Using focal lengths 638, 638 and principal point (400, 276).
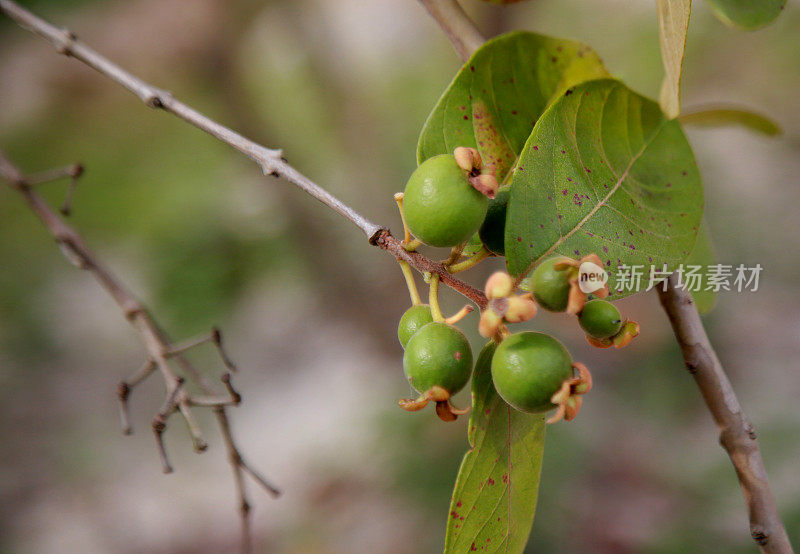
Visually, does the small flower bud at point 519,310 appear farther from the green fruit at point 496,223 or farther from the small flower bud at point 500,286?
the green fruit at point 496,223

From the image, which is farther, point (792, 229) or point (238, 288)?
point (792, 229)

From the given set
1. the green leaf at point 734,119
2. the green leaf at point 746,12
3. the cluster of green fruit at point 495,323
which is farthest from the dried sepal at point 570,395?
the green leaf at point 734,119

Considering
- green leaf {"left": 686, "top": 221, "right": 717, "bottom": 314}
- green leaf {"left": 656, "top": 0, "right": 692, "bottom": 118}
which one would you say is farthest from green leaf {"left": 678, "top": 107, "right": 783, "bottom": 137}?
green leaf {"left": 656, "top": 0, "right": 692, "bottom": 118}

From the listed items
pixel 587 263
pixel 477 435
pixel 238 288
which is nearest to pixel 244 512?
pixel 477 435

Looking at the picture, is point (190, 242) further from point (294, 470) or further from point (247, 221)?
point (294, 470)

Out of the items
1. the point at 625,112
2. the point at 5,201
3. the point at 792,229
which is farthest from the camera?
the point at 792,229

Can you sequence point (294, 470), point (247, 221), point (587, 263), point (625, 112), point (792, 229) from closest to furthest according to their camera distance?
point (587, 263) → point (625, 112) → point (247, 221) → point (294, 470) → point (792, 229)
